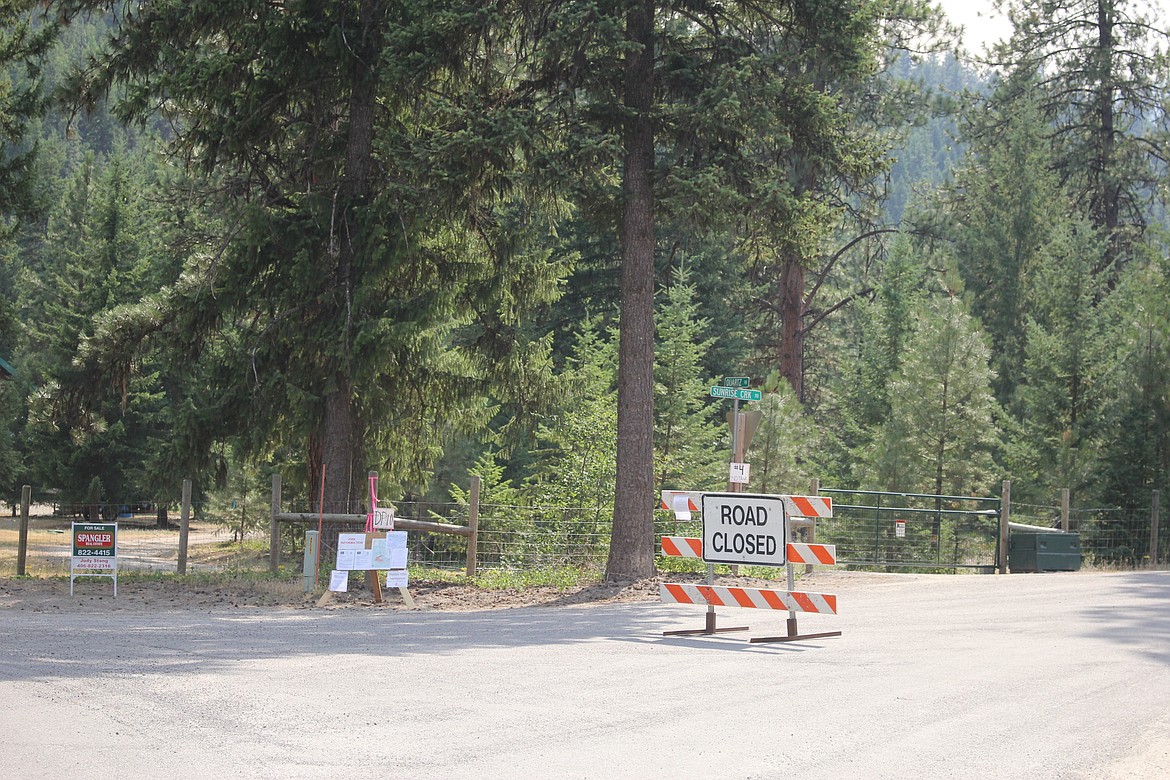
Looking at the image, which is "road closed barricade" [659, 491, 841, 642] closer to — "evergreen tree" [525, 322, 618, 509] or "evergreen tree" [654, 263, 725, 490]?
"evergreen tree" [525, 322, 618, 509]

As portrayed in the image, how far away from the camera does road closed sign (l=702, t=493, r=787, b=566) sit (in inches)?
490

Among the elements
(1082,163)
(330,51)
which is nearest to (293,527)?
(330,51)

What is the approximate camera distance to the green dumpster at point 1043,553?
2352 centimetres

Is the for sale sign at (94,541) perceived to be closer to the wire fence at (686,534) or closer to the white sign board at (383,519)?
the wire fence at (686,534)

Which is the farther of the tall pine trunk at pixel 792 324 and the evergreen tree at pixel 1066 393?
the tall pine trunk at pixel 792 324

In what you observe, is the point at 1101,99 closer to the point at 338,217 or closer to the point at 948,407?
the point at 948,407

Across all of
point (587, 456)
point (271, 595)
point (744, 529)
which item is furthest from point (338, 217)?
point (587, 456)

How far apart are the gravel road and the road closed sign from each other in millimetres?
923

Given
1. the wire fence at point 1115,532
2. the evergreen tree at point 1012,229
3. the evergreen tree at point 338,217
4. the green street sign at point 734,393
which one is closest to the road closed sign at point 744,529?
the green street sign at point 734,393

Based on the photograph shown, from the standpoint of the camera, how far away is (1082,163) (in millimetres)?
42031

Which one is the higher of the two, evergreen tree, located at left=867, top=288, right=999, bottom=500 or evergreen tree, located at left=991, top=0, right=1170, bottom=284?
evergreen tree, located at left=991, top=0, right=1170, bottom=284

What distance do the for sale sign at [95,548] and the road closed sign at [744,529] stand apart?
8842 millimetres

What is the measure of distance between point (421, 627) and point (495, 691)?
4635 millimetres

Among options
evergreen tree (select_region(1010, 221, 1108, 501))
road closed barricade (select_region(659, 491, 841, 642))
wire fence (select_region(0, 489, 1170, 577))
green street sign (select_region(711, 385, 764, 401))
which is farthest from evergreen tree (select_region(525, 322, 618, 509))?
road closed barricade (select_region(659, 491, 841, 642))
